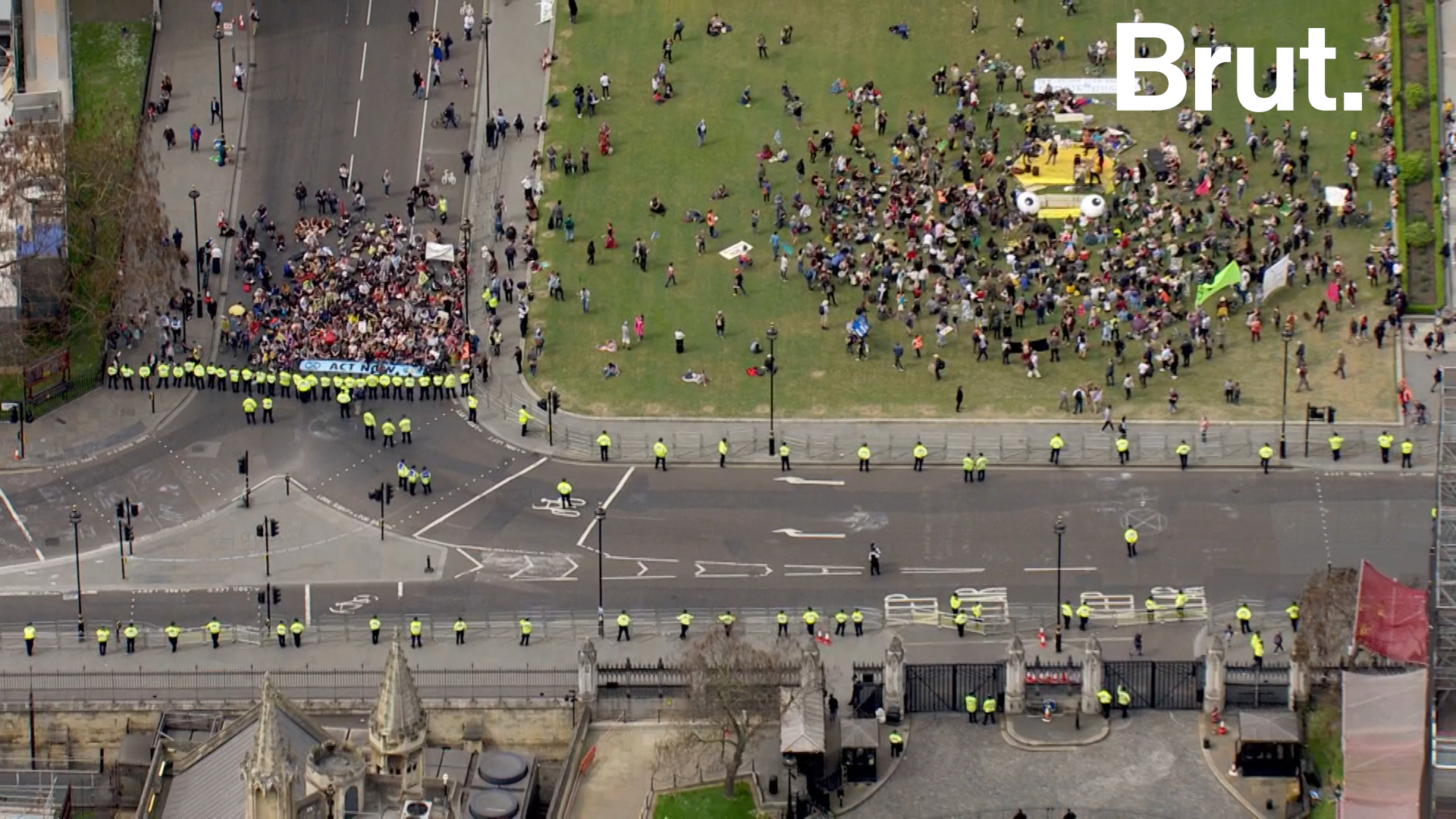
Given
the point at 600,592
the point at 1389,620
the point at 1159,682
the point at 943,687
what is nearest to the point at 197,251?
the point at 600,592

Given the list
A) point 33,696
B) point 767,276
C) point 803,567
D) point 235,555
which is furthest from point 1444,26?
point 33,696

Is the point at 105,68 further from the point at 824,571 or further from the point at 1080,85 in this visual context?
the point at 824,571

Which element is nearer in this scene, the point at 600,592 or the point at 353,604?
the point at 600,592

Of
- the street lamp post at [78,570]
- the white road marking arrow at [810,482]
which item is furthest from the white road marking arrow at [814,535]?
the street lamp post at [78,570]

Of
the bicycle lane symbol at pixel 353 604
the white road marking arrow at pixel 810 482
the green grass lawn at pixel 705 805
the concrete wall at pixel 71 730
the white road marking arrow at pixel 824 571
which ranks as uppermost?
the white road marking arrow at pixel 810 482

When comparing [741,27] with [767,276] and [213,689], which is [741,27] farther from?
[213,689]

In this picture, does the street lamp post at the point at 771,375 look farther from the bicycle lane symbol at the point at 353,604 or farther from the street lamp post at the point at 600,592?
the bicycle lane symbol at the point at 353,604
